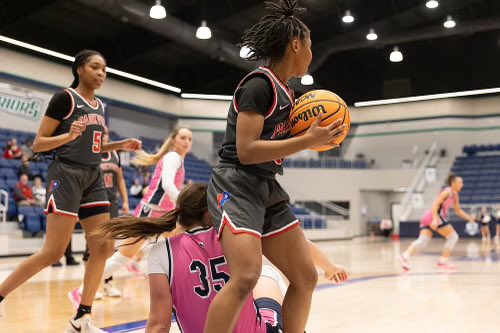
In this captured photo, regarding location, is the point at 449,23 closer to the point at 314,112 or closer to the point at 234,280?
the point at 314,112

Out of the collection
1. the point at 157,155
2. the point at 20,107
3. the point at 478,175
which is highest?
the point at 20,107

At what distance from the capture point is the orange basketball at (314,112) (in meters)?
2.37

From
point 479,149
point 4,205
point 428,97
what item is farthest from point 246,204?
point 479,149

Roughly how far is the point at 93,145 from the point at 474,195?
70.1 ft

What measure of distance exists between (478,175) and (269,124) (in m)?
23.1

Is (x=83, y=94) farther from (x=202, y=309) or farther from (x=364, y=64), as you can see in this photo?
(x=364, y=64)

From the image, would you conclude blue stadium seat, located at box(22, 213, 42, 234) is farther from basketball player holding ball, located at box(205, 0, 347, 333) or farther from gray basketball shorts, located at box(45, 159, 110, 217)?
basketball player holding ball, located at box(205, 0, 347, 333)

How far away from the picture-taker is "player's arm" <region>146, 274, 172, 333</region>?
2023 millimetres

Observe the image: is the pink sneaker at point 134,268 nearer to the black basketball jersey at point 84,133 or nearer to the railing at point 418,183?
the black basketball jersey at point 84,133

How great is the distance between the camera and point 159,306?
6.76 ft

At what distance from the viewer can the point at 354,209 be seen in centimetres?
2475

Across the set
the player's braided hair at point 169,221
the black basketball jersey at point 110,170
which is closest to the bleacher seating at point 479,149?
the black basketball jersey at point 110,170

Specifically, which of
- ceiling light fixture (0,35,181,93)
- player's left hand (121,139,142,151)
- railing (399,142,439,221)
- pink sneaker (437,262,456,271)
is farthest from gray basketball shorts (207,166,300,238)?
railing (399,142,439,221)

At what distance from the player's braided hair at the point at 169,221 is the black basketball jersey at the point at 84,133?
139cm
